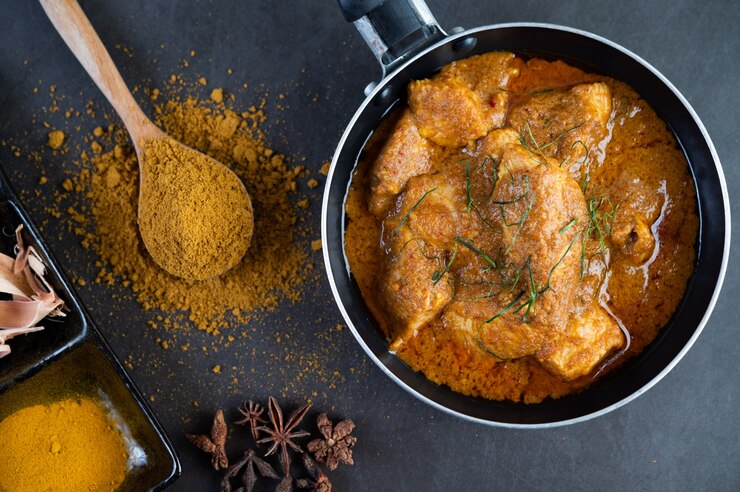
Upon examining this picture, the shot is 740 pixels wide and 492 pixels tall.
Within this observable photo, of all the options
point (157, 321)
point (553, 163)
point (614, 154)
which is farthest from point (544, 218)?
point (157, 321)

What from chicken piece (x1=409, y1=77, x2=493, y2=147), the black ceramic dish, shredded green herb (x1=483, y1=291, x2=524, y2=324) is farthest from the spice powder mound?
shredded green herb (x1=483, y1=291, x2=524, y2=324)

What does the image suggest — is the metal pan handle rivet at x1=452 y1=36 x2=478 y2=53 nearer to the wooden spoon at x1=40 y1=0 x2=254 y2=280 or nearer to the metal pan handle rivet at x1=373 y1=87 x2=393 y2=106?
the metal pan handle rivet at x1=373 y1=87 x2=393 y2=106

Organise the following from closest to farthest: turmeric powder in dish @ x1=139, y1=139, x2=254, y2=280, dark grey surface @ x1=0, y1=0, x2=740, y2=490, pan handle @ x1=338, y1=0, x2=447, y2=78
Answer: pan handle @ x1=338, y1=0, x2=447, y2=78 < turmeric powder in dish @ x1=139, y1=139, x2=254, y2=280 < dark grey surface @ x1=0, y1=0, x2=740, y2=490

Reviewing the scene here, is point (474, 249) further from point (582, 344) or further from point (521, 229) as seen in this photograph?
point (582, 344)

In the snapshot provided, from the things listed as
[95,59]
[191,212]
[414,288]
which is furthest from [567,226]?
[95,59]

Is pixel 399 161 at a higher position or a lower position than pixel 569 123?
higher

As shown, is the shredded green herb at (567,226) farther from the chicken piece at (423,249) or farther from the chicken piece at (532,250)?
the chicken piece at (423,249)

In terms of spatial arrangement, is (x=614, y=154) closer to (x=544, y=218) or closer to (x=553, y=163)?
(x=553, y=163)
